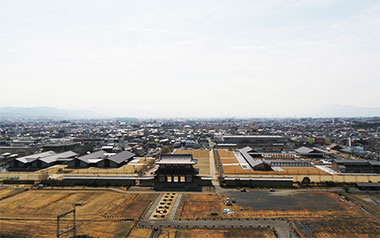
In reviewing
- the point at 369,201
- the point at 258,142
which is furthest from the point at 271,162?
the point at 258,142

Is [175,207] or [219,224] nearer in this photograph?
[219,224]

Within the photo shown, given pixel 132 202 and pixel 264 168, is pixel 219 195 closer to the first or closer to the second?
pixel 132 202

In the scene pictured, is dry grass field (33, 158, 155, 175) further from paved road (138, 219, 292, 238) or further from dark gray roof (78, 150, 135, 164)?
paved road (138, 219, 292, 238)

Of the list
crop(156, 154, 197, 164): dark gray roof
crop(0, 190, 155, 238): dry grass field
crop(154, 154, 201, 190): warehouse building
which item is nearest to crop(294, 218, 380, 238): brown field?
crop(154, 154, 201, 190): warehouse building

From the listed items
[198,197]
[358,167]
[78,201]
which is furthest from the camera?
[358,167]

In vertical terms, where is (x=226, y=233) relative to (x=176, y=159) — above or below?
below

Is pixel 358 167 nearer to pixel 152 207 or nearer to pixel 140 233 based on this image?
pixel 152 207
